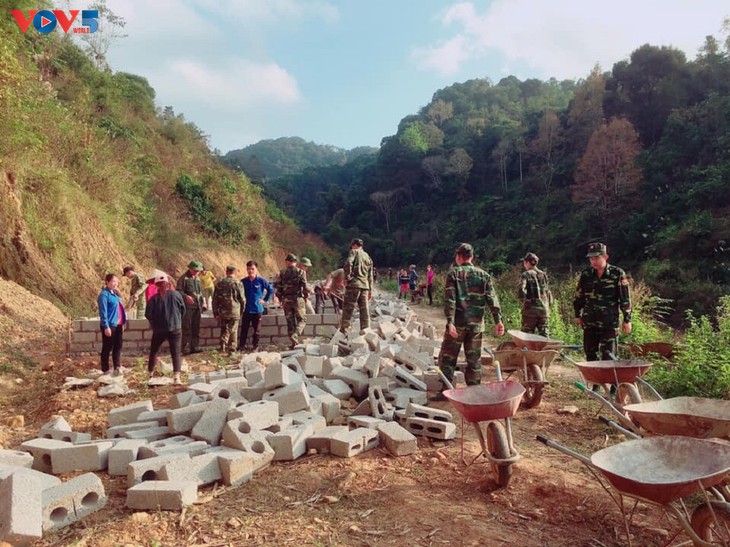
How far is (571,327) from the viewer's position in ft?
33.4

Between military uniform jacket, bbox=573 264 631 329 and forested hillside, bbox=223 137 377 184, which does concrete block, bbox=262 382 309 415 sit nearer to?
military uniform jacket, bbox=573 264 631 329

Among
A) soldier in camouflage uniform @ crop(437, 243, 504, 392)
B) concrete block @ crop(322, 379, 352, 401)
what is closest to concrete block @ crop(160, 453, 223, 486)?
concrete block @ crop(322, 379, 352, 401)

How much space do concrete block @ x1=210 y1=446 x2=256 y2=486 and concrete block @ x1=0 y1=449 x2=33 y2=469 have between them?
158cm

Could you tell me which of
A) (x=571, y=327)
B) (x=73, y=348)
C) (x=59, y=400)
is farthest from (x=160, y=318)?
(x=571, y=327)

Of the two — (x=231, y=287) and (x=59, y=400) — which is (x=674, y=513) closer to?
(x=59, y=400)

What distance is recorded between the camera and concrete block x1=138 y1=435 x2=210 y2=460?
4.12 m

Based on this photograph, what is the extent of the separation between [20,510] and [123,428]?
191cm

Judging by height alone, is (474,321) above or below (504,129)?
below

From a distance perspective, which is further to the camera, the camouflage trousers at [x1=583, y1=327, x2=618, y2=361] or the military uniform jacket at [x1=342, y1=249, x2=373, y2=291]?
the military uniform jacket at [x1=342, y1=249, x2=373, y2=291]

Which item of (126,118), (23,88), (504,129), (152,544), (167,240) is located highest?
(504,129)

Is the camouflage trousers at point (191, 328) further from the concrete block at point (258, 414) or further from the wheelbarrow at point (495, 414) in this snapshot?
the wheelbarrow at point (495, 414)

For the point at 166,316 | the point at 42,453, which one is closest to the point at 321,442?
the point at 42,453

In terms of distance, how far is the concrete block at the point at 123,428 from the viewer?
475 cm

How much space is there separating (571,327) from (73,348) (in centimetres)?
976
